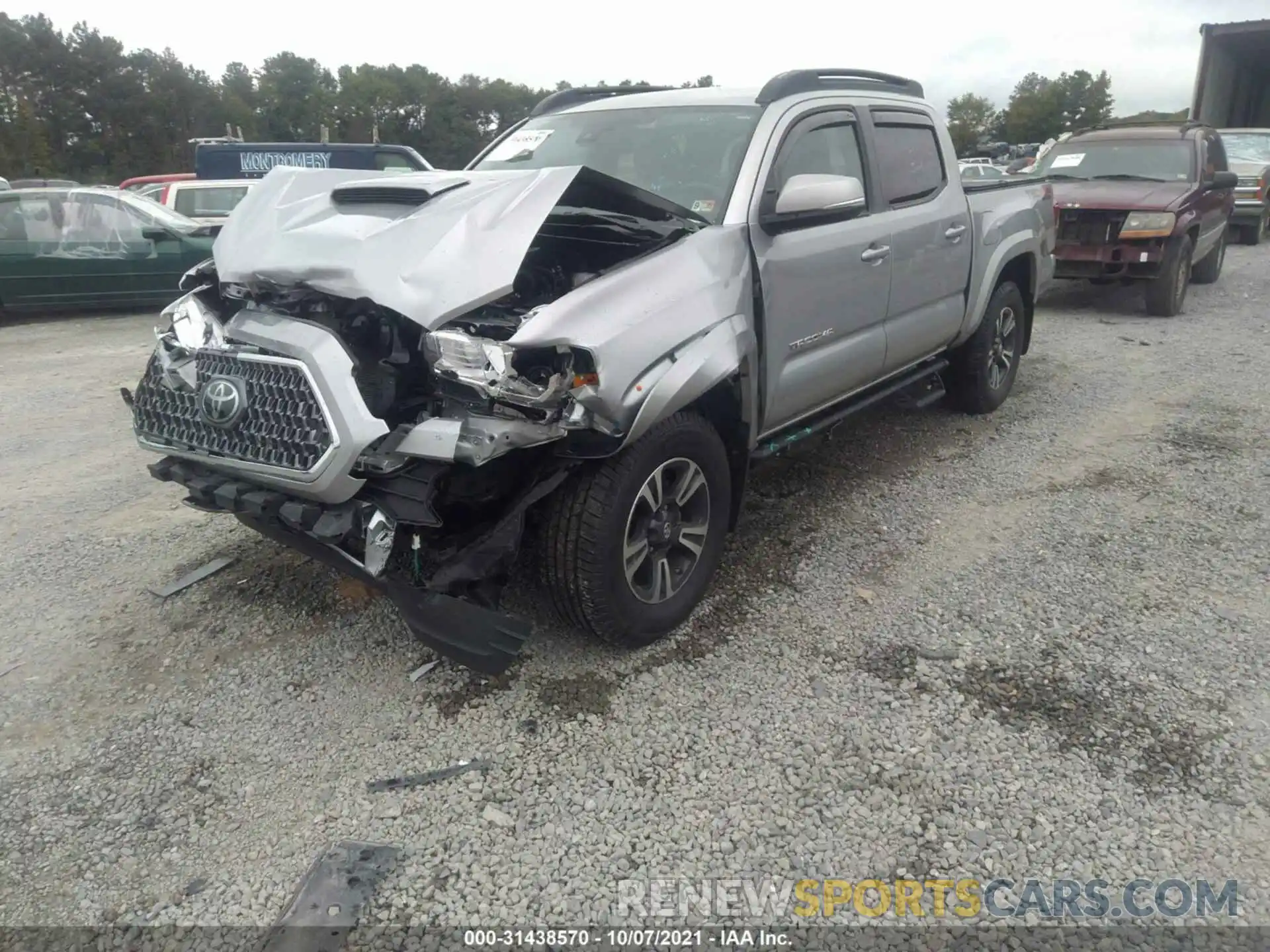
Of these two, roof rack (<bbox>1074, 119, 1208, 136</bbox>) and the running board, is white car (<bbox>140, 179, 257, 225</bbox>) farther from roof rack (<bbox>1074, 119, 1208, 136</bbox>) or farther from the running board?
roof rack (<bbox>1074, 119, 1208, 136</bbox>)

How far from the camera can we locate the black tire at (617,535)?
2.78 metres

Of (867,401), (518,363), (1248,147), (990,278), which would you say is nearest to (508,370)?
(518,363)

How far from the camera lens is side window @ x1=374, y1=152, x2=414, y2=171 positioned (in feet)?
50.5

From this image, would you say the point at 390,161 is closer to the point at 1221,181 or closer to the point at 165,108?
the point at 1221,181

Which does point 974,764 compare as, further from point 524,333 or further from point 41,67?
point 41,67

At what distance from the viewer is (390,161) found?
1574 centimetres

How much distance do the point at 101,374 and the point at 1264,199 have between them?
631 inches

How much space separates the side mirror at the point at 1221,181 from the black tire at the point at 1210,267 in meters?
1.10

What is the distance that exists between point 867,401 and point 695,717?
2167 mm

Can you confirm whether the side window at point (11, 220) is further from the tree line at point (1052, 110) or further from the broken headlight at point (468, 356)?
the tree line at point (1052, 110)

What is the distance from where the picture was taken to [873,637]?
322cm

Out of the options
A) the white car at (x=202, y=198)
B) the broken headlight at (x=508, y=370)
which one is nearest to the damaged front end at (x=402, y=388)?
the broken headlight at (x=508, y=370)

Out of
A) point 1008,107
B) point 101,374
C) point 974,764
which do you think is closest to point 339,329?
point 974,764

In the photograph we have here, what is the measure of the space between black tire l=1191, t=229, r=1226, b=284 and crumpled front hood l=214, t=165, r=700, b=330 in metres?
10.0
